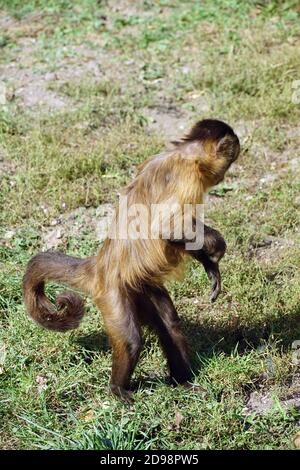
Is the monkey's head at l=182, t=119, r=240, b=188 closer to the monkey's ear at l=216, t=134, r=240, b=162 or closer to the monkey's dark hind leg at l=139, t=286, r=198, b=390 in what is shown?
the monkey's ear at l=216, t=134, r=240, b=162

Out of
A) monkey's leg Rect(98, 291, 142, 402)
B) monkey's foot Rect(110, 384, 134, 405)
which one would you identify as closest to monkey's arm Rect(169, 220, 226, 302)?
monkey's leg Rect(98, 291, 142, 402)

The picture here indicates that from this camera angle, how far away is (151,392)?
18.9ft

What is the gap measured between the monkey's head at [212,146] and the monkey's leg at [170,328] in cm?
85

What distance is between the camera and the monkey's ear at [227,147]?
570 centimetres

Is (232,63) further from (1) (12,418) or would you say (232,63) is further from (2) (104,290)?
(1) (12,418)

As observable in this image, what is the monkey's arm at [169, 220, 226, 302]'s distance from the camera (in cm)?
542

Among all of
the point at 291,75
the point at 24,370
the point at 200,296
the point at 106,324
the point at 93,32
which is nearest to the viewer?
the point at 106,324

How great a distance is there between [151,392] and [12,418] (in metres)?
0.95

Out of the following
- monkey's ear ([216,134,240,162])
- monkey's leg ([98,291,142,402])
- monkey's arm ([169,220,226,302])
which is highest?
monkey's ear ([216,134,240,162])

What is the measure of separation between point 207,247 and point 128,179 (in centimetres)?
285

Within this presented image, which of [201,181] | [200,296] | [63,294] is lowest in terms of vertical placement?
[200,296]

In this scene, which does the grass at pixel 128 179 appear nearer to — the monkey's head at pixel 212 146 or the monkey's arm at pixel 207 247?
the monkey's arm at pixel 207 247

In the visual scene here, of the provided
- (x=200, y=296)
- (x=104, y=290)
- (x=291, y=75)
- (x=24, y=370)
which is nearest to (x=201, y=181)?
(x=104, y=290)

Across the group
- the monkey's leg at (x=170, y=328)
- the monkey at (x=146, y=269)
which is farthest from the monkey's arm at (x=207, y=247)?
the monkey's leg at (x=170, y=328)
